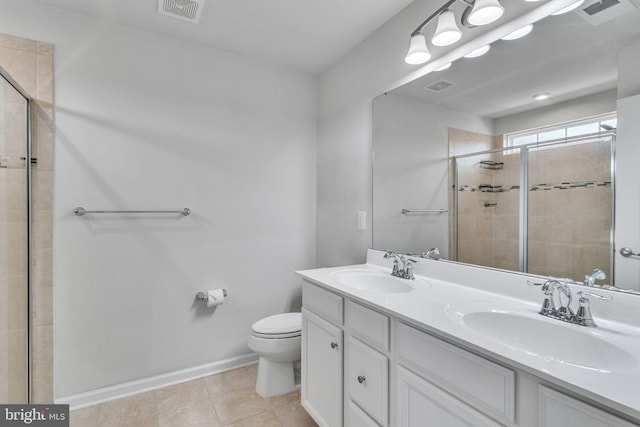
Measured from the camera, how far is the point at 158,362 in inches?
81.9

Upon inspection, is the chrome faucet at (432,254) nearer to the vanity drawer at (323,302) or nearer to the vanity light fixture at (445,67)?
the vanity drawer at (323,302)

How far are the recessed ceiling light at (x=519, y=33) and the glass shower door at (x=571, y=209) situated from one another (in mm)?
481

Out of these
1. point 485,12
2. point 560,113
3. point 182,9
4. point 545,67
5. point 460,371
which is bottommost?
point 460,371

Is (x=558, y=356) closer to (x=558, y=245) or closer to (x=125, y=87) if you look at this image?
(x=558, y=245)

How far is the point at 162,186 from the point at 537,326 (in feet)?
7.01

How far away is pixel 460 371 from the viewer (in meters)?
0.88

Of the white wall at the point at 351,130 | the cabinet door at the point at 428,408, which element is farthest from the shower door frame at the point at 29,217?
the cabinet door at the point at 428,408

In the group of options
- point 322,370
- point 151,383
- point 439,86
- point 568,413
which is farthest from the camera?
point 151,383

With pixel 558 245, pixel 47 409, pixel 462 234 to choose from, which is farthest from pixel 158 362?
pixel 558 245

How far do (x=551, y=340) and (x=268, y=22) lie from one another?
2140mm

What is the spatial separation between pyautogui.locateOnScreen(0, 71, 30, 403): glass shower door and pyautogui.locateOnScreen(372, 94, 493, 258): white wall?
1981 millimetres

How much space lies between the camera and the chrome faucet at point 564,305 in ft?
3.18

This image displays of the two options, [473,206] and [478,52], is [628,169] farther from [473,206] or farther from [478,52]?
[478,52]

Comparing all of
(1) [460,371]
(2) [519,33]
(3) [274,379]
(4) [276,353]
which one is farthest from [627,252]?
(3) [274,379]
